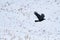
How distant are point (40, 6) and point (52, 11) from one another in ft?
4.13

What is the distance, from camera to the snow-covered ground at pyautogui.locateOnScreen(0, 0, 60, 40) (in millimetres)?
7715

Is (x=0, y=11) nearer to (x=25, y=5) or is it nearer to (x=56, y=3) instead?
(x=25, y=5)

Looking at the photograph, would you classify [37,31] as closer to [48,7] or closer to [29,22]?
[29,22]

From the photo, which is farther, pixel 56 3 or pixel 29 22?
pixel 56 3

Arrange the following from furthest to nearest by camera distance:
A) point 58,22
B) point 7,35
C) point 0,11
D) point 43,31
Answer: point 0,11, point 58,22, point 43,31, point 7,35

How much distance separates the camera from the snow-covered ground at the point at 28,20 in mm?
7715

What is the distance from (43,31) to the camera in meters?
8.33

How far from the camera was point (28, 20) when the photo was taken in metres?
9.92

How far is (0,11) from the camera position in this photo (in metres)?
11.4

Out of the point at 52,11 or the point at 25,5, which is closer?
the point at 52,11

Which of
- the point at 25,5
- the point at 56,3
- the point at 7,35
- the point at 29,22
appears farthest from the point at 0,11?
the point at 7,35

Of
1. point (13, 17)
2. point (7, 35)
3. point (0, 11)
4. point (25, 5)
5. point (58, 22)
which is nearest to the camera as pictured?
point (7, 35)

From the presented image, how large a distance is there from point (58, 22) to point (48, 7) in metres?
2.53

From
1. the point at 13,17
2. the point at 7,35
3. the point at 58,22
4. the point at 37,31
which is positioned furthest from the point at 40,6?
the point at 7,35
